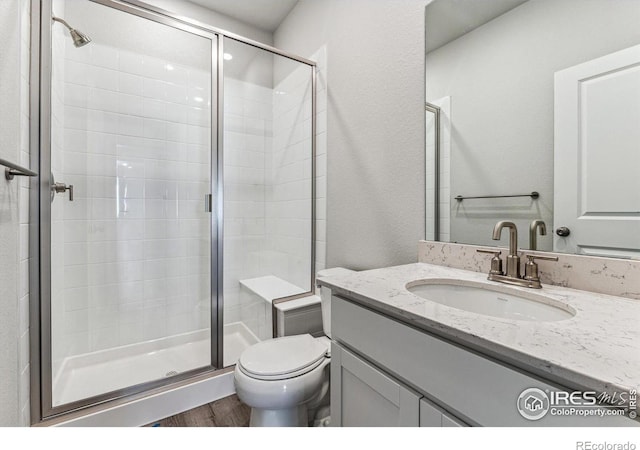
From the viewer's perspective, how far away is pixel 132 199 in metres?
1.93

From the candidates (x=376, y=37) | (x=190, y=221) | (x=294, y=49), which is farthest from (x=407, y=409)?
(x=294, y=49)

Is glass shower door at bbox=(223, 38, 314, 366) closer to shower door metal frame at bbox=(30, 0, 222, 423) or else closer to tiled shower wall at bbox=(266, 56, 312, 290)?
tiled shower wall at bbox=(266, 56, 312, 290)

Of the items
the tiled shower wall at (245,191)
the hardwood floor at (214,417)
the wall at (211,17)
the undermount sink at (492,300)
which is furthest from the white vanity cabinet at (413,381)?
the wall at (211,17)

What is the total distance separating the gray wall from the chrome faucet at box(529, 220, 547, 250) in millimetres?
422

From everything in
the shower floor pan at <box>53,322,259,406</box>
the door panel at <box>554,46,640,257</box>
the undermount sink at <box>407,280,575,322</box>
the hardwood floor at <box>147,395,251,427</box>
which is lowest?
the hardwood floor at <box>147,395,251,427</box>

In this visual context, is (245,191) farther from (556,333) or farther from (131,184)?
(556,333)

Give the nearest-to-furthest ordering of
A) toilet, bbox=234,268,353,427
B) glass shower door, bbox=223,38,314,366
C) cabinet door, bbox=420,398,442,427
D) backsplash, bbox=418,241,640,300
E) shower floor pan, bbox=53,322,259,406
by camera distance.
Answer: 1. cabinet door, bbox=420,398,442,427
2. backsplash, bbox=418,241,640,300
3. toilet, bbox=234,268,353,427
4. shower floor pan, bbox=53,322,259,406
5. glass shower door, bbox=223,38,314,366

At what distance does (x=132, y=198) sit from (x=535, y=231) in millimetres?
2160

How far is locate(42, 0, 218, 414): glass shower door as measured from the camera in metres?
1.68

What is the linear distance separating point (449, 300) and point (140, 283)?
1936 mm

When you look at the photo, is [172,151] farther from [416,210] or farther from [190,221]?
[416,210]

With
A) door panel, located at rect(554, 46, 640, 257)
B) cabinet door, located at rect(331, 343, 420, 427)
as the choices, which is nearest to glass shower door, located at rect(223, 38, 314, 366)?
cabinet door, located at rect(331, 343, 420, 427)

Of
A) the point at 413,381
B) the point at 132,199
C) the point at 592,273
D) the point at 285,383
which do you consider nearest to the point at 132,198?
the point at 132,199

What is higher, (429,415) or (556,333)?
(556,333)
